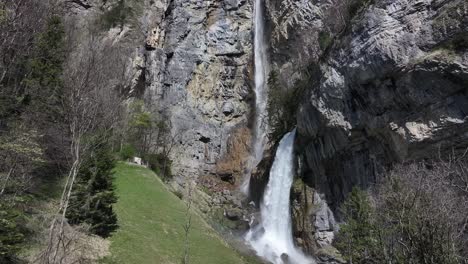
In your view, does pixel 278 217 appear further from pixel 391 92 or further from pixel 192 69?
pixel 192 69

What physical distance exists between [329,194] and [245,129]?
17455 millimetres

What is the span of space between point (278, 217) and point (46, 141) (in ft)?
73.6

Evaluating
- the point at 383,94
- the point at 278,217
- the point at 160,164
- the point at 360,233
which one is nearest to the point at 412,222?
the point at 360,233

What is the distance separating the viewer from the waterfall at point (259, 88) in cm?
4853

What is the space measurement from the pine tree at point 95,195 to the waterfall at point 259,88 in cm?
2670

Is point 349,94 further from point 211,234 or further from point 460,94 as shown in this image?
point 211,234

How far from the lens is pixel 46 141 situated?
22.0m

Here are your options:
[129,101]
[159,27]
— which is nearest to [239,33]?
[159,27]

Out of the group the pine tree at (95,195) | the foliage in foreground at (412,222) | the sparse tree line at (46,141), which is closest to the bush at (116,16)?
the sparse tree line at (46,141)

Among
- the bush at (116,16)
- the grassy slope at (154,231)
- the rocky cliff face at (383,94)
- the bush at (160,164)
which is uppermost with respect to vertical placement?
the bush at (116,16)

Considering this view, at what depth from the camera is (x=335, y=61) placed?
3084 cm

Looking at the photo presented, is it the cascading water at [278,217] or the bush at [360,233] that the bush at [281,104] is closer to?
the cascading water at [278,217]

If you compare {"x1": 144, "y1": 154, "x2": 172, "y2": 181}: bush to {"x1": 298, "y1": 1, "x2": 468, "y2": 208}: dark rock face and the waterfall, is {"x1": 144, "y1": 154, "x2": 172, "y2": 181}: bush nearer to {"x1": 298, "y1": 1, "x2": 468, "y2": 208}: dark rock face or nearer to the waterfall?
the waterfall

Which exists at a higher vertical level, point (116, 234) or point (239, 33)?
point (239, 33)
